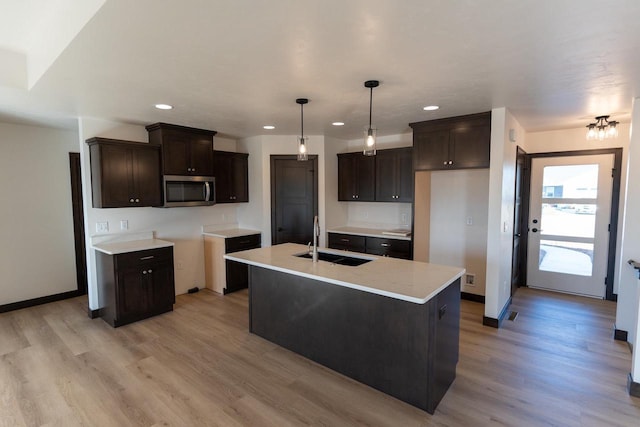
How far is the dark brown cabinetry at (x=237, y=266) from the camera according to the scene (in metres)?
4.84

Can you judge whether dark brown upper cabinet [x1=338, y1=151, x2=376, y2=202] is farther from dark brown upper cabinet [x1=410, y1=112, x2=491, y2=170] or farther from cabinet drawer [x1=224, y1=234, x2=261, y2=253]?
cabinet drawer [x1=224, y1=234, x2=261, y2=253]

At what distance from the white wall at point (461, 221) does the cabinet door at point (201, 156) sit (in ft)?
10.7

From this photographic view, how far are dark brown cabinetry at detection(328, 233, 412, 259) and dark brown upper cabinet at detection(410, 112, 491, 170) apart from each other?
1.11 m

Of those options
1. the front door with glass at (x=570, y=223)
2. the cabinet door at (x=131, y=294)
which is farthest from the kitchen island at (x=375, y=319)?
the front door with glass at (x=570, y=223)

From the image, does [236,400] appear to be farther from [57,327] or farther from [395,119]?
[395,119]

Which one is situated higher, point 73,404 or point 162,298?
point 162,298

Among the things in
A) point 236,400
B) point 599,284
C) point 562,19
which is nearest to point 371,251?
point 236,400

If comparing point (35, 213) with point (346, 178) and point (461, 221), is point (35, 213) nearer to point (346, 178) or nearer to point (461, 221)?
point (346, 178)

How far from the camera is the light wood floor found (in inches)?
88.9

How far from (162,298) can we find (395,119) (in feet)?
12.0

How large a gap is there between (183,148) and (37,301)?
115 inches

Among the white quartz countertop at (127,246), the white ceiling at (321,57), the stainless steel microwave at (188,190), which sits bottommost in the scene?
the white quartz countertop at (127,246)

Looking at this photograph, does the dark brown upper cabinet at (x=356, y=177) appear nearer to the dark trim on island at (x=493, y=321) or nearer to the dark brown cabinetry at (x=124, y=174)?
the dark trim on island at (x=493, y=321)

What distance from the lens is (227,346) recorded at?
326 cm
